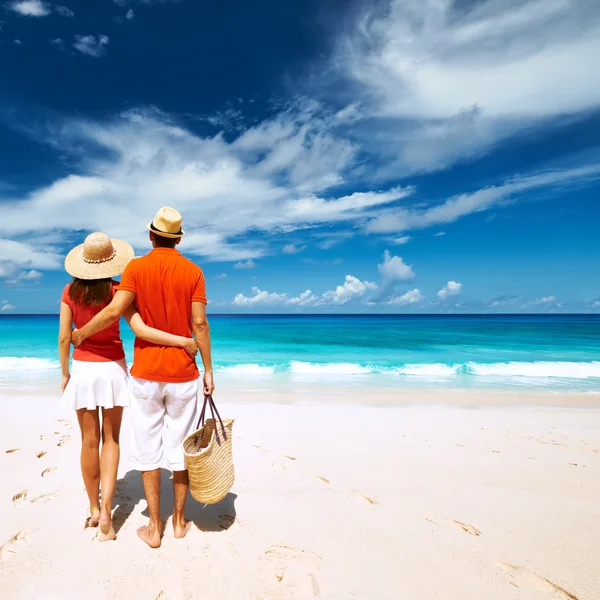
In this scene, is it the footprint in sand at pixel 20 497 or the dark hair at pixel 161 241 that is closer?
the dark hair at pixel 161 241

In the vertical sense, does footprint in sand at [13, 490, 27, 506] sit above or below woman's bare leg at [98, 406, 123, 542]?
below

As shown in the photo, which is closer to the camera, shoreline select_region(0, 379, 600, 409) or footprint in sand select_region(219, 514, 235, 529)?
footprint in sand select_region(219, 514, 235, 529)

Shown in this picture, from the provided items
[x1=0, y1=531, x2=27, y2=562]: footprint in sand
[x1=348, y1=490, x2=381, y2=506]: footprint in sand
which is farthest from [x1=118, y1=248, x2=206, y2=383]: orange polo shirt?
[x1=348, y1=490, x2=381, y2=506]: footprint in sand

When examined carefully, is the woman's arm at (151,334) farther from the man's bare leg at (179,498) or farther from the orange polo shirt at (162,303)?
the man's bare leg at (179,498)

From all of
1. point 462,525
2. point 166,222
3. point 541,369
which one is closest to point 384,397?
point 462,525

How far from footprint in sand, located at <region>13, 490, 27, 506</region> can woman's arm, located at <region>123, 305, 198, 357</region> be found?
2.10m

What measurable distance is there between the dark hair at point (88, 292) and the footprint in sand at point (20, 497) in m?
1.96

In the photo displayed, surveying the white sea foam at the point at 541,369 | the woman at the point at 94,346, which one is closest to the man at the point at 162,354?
the woman at the point at 94,346

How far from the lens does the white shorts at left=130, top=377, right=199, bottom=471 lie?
2.65 meters

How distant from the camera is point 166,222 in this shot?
2730 millimetres

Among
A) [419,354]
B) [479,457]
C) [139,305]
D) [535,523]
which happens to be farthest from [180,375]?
[419,354]

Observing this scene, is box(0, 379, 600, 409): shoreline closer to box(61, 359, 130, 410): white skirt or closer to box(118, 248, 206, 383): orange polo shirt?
box(61, 359, 130, 410): white skirt

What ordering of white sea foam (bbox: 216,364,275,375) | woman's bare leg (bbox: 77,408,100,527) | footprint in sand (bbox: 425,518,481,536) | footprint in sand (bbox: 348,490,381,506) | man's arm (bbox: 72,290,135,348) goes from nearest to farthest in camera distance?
man's arm (bbox: 72,290,135,348) → woman's bare leg (bbox: 77,408,100,527) → footprint in sand (bbox: 425,518,481,536) → footprint in sand (bbox: 348,490,381,506) → white sea foam (bbox: 216,364,275,375)

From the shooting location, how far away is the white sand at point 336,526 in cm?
240
